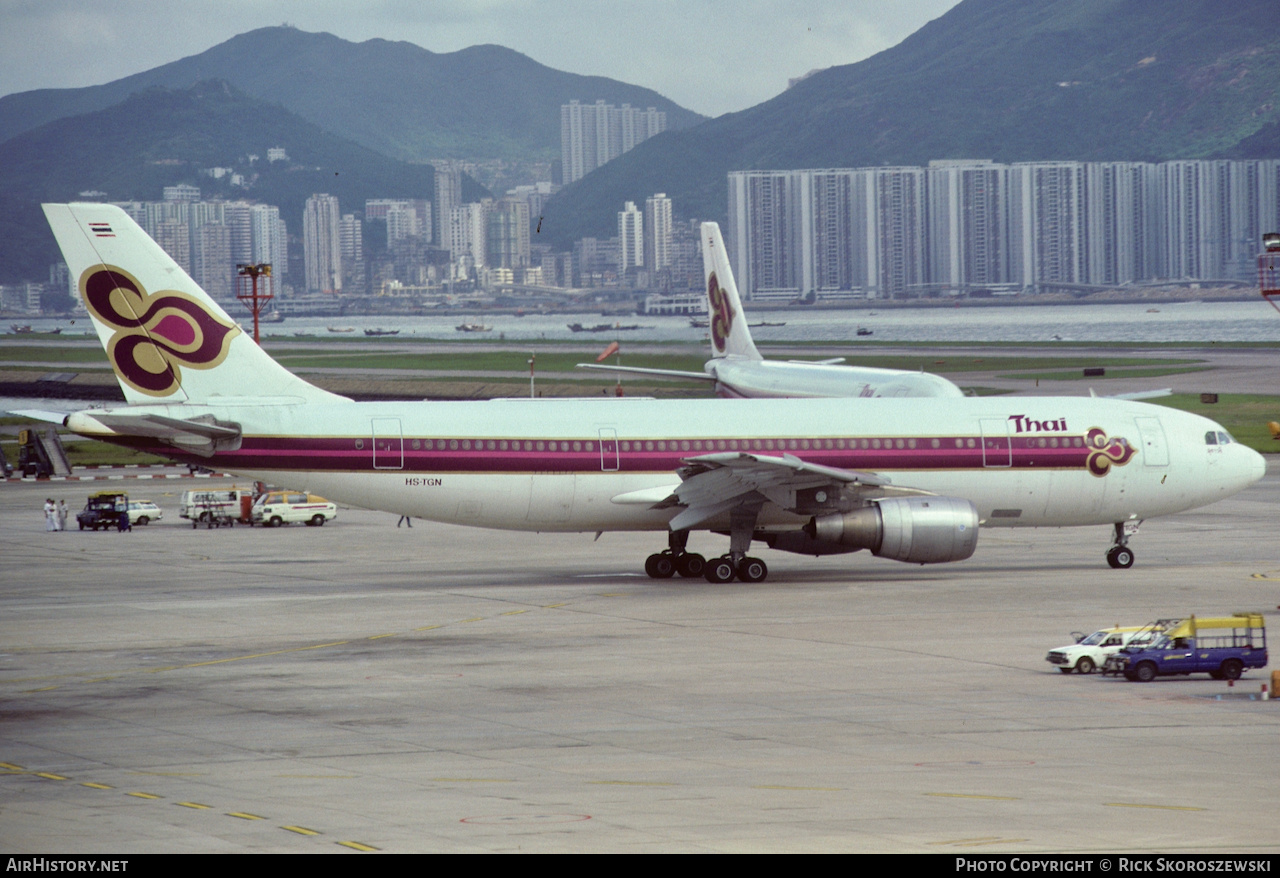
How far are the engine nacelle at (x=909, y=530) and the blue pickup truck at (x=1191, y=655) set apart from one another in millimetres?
9736

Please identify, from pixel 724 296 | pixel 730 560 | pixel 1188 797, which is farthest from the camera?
pixel 724 296

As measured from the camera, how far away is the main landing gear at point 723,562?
36500mm

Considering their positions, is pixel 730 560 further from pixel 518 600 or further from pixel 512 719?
pixel 512 719

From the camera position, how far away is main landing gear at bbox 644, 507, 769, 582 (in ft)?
120

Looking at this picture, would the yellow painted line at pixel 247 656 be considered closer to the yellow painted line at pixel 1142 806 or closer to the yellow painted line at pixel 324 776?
the yellow painted line at pixel 324 776

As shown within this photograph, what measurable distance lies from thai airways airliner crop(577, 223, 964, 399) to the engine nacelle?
80.2 ft

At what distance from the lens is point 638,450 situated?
120ft

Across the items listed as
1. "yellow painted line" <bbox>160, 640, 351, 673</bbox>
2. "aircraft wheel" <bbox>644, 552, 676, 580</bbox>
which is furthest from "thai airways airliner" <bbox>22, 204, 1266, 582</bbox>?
"yellow painted line" <bbox>160, 640, 351, 673</bbox>

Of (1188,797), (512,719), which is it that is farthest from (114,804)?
(1188,797)

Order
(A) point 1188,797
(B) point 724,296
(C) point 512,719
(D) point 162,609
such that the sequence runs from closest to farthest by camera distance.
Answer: (A) point 1188,797, (C) point 512,719, (D) point 162,609, (B) point 724,296

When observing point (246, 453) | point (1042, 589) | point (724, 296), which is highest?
point (724, 296)

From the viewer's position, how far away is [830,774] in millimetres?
18141

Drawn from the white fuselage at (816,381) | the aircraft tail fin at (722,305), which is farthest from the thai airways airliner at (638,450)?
the aircraft tail fin at (722,305)
